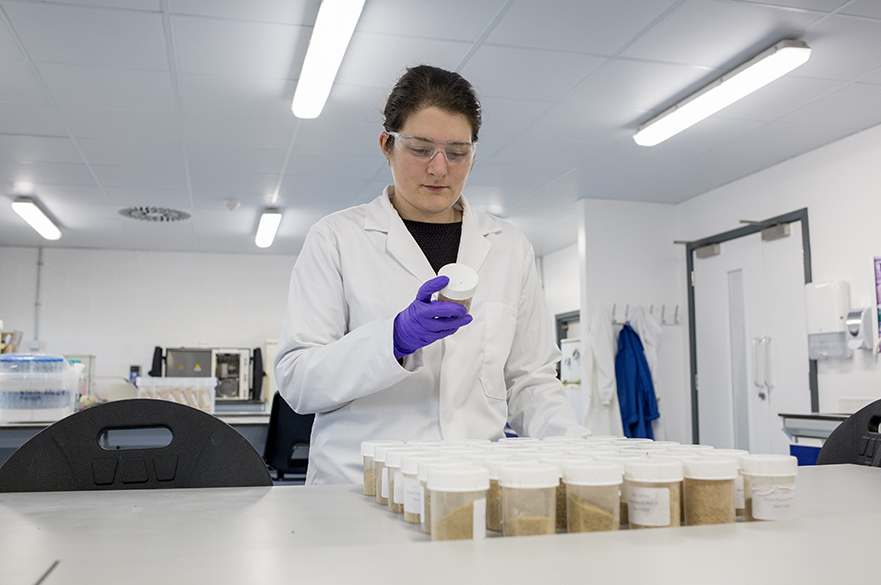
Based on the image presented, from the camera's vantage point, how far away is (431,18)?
3.00 metres

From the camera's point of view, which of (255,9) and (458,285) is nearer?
(458,285)

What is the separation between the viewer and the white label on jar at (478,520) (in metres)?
0.68

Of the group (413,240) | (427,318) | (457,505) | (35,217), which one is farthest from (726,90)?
(35,217)

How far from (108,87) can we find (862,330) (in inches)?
174

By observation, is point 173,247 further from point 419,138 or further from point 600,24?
point 419,138

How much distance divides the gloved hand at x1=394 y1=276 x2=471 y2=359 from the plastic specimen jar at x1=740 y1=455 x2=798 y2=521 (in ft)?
1.72

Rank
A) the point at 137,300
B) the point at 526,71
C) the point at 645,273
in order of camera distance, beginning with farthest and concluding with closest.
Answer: the point at 137,300 < the point at 645,273 < the point at 526,71

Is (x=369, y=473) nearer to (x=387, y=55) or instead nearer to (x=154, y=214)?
(x=387, y=55)

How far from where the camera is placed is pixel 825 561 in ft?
1.89

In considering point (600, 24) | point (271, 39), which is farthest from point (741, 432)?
point (271, 39)

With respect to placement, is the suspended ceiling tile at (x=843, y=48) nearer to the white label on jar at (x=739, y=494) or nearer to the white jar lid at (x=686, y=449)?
the white jar lid at (x=686, y=449)

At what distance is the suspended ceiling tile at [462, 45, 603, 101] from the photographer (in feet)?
10.9

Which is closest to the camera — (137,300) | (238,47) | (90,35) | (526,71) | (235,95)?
(90,35)

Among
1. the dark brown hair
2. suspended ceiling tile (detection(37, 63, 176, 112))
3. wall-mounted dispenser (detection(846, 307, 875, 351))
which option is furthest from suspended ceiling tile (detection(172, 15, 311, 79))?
wall-mounted dispenser (detection(846, 307, 875, 351))
